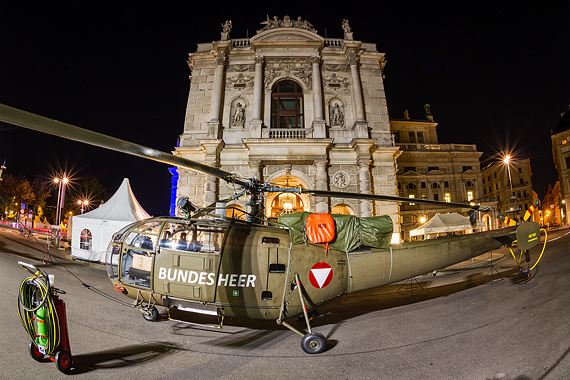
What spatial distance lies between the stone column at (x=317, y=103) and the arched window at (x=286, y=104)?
1.41 metres

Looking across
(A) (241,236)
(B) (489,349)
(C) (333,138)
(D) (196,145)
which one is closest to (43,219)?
(D) (196,145)

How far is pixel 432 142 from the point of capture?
3803 centimetres

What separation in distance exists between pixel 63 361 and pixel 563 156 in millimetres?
63671

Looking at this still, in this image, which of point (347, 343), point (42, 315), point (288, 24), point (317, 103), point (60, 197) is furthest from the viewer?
point (60, 197)

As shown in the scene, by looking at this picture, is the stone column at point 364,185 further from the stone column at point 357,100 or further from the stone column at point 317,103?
the stone column at point 317,103

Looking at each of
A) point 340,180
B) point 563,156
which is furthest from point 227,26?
point 563,156

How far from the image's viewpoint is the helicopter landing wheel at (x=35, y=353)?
400cm

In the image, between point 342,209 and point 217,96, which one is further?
point 217,96

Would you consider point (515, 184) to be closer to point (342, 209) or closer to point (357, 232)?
point (342, 209)

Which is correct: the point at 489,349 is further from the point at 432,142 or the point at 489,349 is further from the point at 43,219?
the point at 43,219

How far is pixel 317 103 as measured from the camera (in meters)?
18.6

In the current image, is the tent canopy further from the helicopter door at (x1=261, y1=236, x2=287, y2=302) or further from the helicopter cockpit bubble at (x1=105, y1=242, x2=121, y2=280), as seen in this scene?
the helicopter door at (x1=261, y1=236, x2=287, y2=302)

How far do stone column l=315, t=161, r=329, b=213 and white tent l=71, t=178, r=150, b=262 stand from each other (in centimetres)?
1143

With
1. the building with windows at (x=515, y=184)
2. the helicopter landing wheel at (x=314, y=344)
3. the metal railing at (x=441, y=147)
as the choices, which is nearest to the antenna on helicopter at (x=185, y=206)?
the helicopter landing wheel at (x=314, y=344)
